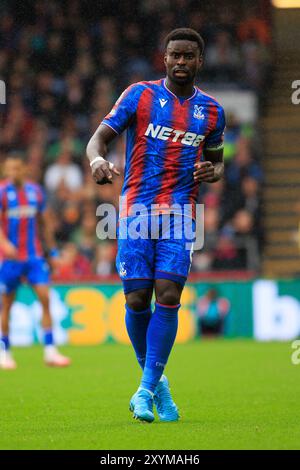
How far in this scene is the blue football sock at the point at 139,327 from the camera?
7066mm

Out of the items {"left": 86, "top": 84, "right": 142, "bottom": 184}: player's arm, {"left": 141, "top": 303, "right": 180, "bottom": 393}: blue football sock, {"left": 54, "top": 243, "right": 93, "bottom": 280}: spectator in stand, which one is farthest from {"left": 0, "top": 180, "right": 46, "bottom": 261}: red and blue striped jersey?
{"left": 141, "top": 303, "right": 180, "bottom": 393}: blue football sock

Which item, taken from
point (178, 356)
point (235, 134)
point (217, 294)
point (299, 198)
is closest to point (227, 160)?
point (235, 134)

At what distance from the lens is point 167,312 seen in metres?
6.91

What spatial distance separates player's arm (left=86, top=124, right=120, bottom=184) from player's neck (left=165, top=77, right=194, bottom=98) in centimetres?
50

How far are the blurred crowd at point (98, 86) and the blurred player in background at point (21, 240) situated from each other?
14.9ft

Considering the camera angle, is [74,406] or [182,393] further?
[182,393]

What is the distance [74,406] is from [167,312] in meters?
1.40

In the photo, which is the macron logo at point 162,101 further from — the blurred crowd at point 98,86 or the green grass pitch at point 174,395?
the blurred crowd at point 98,86

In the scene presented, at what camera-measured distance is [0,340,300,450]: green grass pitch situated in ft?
19.6

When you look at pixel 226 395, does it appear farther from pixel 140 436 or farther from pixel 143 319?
pixel 140 436

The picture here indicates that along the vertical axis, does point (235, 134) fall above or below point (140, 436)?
above

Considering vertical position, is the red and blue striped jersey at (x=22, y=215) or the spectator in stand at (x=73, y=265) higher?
the spectator in stand at (x=73, y=265)

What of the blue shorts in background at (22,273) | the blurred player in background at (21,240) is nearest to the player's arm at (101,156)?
the blurred player in background at (21,240)

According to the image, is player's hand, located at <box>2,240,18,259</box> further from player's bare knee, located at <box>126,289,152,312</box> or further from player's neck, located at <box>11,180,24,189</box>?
player's bare knee, located at <box>126,289,152,312</box>
